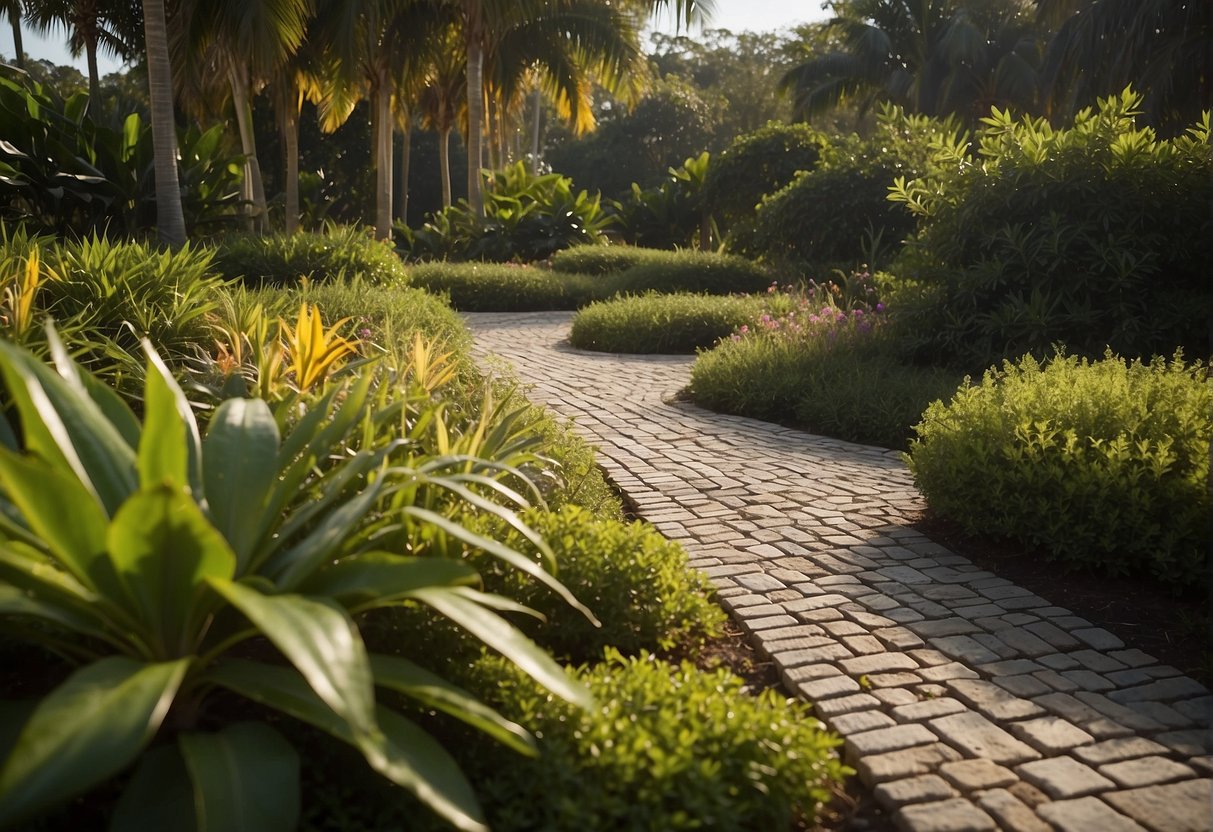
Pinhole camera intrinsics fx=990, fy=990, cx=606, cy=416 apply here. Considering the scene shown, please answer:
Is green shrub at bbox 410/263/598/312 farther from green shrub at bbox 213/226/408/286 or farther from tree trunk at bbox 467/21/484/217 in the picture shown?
tree trunk at bbox 467/21/484/217

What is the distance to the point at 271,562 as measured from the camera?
9.43 feet

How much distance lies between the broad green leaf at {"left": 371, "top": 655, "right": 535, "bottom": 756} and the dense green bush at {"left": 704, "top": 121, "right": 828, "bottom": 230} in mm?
18345

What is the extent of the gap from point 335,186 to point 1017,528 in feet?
Answer: 105

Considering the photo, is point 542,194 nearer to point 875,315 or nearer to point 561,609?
point 875,315

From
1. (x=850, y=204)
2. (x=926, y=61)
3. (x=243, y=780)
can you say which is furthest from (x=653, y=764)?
(x=926, y=61)

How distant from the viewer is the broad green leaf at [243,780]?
7.27 feet

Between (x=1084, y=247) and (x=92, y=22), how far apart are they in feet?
79.6

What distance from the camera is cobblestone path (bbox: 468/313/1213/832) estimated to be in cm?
292

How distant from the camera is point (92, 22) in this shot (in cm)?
2412

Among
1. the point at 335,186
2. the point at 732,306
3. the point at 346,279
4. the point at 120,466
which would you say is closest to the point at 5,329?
the point at 120,466

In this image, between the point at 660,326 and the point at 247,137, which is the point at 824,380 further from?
the point at 247,137

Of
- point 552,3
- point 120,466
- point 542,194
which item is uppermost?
point 552,3

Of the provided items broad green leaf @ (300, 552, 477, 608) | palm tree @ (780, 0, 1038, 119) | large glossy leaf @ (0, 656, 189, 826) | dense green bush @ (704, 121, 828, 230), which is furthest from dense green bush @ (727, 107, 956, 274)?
palm tree @ (780, 0, 1038, 119)

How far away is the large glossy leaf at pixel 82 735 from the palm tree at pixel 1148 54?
18709 millimetres
